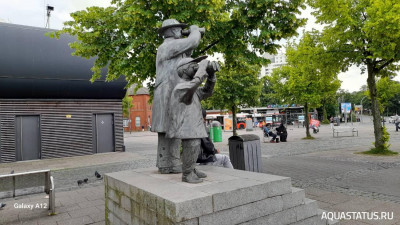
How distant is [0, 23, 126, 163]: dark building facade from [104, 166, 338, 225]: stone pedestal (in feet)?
42.1

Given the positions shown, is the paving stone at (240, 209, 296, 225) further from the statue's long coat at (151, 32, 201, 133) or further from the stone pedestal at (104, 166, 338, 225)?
the statue's long coat at (151, 32, 201, 133)

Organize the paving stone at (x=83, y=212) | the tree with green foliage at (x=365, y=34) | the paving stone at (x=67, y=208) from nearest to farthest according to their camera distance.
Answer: the paving stone at (x=83, y=212)
the paving stone at (x=67, y=208)
the tree with green foliage at (x=365, y=34)

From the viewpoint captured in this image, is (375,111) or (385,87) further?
(385,87)

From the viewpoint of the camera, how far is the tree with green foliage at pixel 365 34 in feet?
31.3

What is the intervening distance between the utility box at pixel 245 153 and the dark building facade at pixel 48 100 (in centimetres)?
1170

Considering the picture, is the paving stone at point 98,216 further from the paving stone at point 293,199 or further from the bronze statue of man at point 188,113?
the paving stone at point 293,199

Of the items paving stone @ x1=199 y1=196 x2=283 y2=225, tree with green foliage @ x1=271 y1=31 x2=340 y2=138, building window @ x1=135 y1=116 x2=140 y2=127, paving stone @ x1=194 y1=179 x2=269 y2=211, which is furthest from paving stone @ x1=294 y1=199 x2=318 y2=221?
building window @ x1=135 y1=116 x2=140 y2=127

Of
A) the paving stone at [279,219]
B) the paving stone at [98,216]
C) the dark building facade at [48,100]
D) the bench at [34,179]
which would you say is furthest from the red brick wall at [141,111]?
the paving stone at [279,219]

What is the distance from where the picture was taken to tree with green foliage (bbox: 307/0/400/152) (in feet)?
31.3

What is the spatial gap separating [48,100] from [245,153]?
42.3 ft

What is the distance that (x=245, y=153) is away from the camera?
22.7ft

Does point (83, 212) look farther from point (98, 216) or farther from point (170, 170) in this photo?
point (170, 170)

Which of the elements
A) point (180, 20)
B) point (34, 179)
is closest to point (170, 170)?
point (34, 179)

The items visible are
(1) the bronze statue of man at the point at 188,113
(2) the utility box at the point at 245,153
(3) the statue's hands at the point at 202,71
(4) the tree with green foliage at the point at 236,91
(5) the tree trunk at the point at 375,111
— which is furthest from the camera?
(4) the tree with green foliage at the point at 236,91
